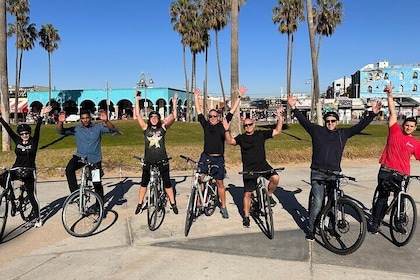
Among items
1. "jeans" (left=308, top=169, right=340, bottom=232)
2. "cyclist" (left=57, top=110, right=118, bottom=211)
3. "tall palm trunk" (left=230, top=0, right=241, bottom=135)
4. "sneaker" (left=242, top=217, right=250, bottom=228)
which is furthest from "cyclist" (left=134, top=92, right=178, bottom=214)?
"tall palm trunk" (left=230, top=0, right=241, bottom=135)

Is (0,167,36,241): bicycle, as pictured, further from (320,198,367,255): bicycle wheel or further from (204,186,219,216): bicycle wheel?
(320,198,367,255): bicycle wheel

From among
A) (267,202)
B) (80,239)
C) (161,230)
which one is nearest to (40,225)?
(80,239)

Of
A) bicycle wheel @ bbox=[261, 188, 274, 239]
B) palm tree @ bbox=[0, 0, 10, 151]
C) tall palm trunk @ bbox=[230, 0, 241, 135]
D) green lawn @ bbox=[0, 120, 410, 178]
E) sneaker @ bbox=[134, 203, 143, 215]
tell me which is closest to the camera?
bicycle wheel @ bbox=[261, 188, 274, 239]

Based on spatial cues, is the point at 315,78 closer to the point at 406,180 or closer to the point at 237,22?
the point at 237,22

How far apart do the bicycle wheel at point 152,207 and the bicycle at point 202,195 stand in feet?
1.82

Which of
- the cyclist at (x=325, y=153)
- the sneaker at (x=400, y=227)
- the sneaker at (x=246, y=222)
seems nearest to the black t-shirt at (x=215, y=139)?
the sneaker at (x=246, y=222)

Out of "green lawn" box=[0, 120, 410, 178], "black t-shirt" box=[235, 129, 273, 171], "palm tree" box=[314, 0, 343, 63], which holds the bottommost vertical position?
"green lawn" box=[0, 120, 410, 178]

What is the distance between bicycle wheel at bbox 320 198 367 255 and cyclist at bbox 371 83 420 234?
49 cm

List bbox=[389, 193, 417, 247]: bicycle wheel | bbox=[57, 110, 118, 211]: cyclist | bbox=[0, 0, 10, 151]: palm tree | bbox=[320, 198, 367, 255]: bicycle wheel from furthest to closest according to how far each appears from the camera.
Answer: bbox=[0, 0, 10, 151]: palm tree → bbox=[57, 110, 118, 211]: cyclist → bbox=[389, 193, 417, 247]: bicycle wheel → bbox=[320, 198, 367, 255]: bicycle wheel

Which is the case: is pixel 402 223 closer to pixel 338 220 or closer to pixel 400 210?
pixel 400 210

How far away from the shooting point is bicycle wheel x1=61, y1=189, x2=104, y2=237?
530 cm

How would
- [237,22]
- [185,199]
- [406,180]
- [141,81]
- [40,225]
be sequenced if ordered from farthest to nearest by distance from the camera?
[141,81]
[237,22]
[185,199]
[40,225]
[406,180]

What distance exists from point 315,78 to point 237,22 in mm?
5590

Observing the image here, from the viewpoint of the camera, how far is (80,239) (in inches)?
202
